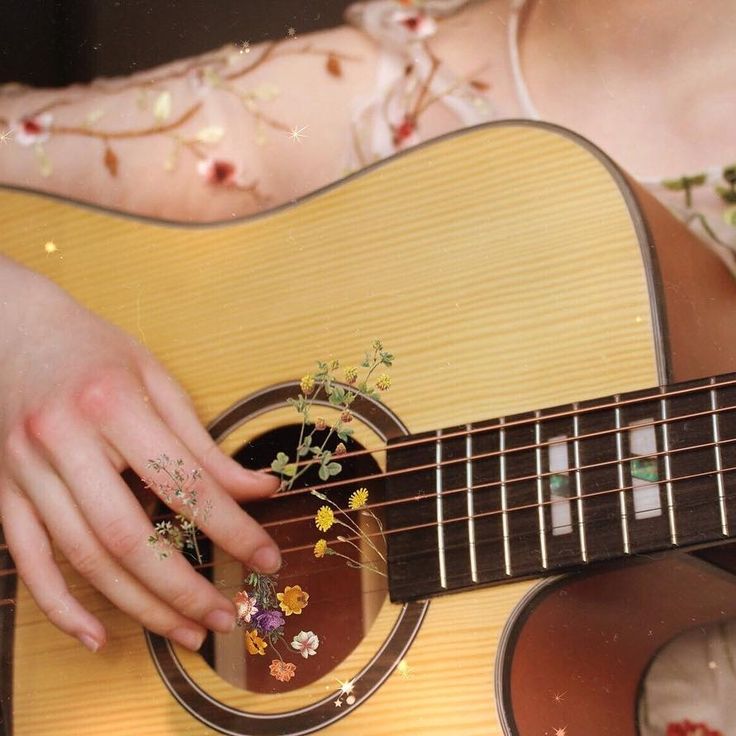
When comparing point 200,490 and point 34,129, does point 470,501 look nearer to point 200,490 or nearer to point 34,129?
point 200,490

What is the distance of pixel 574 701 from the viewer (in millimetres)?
588

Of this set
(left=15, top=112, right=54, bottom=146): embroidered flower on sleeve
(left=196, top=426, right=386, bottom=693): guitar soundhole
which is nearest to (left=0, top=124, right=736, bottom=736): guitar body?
(left=196, top=426, right=386, bottom=693): guitar soundhole

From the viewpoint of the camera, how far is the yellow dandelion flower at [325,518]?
0.64 metres

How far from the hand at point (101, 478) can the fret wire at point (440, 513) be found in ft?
0.39

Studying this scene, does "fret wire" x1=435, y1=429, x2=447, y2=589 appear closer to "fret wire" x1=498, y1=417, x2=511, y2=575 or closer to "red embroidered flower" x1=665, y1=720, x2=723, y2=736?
"fret wire" x1=498, y1=417, x2=511, y2=575

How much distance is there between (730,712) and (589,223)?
1.04ft

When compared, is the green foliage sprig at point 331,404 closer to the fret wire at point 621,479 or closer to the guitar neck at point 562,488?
the guitar neck at point 562,488

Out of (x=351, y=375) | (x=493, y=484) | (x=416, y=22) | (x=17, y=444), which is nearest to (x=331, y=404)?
(x=351, y=375)

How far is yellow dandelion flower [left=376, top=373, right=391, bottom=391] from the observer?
0.66 m

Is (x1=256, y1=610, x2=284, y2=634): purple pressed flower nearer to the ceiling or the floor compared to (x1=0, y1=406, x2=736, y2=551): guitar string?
nearer to the floor

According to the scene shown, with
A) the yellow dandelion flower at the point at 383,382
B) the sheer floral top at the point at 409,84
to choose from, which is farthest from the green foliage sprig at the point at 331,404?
the sheer floral top at the point at 409,84

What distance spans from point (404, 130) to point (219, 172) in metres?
0.16

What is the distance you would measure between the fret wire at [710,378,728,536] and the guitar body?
4 cm

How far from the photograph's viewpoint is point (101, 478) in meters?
0.67
